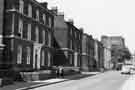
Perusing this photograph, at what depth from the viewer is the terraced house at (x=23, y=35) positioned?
1208 inches

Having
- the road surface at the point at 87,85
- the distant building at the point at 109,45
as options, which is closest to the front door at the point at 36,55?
the road surface at the point at 87,85

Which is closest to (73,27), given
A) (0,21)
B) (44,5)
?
(44,5)

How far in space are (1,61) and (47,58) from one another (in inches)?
489

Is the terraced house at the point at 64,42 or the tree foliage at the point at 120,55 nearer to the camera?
the terraced house at the point at 64,42

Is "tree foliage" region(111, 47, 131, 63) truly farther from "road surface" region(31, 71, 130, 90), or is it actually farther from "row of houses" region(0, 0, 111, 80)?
"road surface" region(31, 71, 130, 90)

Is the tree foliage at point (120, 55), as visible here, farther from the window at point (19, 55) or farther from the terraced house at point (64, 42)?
the window at point (19, 55)

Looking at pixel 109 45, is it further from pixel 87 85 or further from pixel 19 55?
pixel 87 85

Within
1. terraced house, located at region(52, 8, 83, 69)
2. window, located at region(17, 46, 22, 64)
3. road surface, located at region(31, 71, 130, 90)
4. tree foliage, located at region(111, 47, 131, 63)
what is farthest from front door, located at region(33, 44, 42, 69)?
tree foliage, located at region(111, 47, 131, 63)

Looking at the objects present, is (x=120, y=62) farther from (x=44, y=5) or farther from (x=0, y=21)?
(x=0, y=21)

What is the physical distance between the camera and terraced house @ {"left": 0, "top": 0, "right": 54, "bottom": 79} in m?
30.7

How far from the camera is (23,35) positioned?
33.1 metres

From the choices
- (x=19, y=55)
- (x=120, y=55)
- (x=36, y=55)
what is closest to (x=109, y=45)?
(x=120, y=55)

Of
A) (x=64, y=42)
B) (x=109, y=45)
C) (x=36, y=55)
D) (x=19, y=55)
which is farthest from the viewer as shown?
(x=109, y=45)

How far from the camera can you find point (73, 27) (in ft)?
194
